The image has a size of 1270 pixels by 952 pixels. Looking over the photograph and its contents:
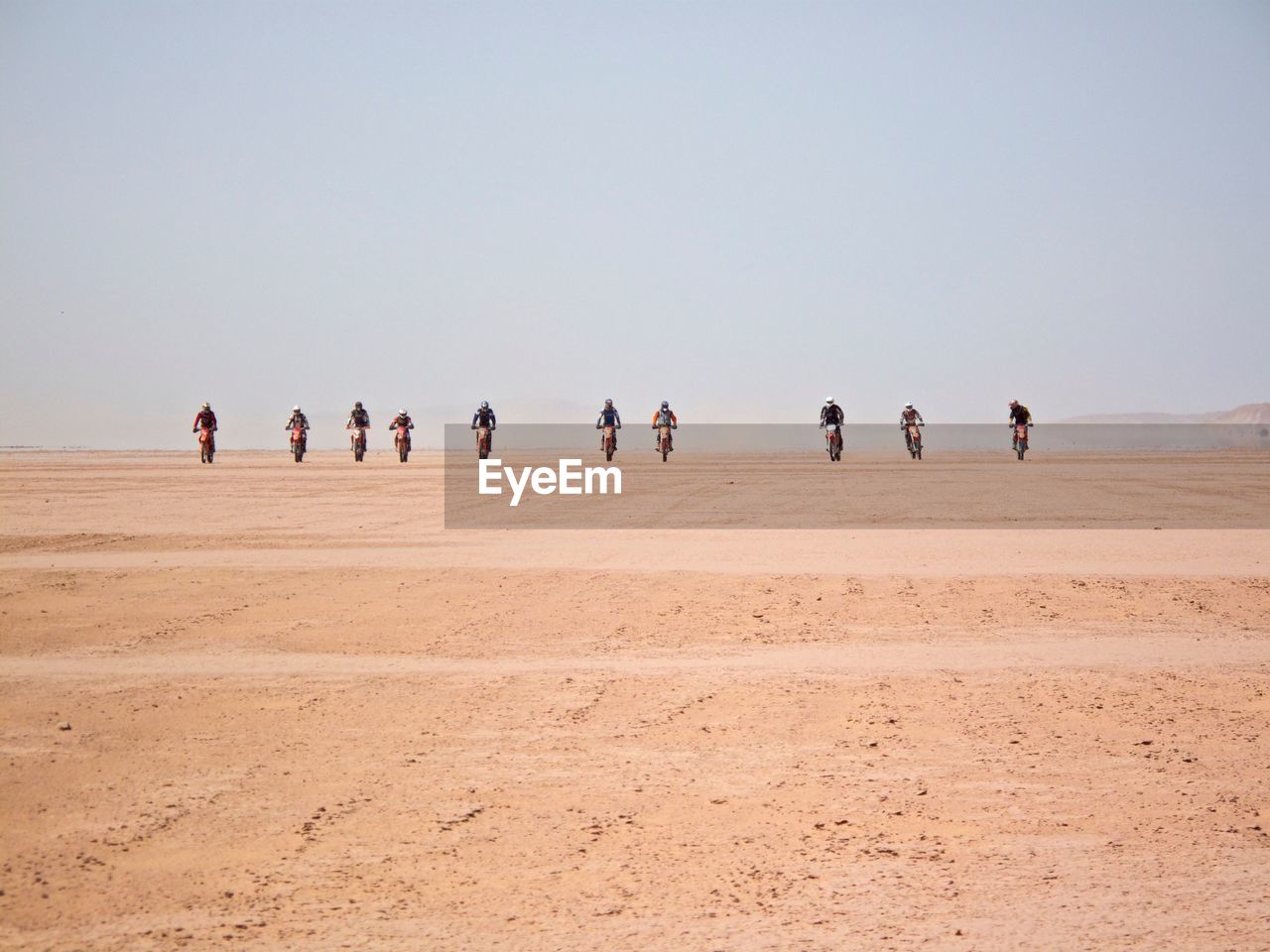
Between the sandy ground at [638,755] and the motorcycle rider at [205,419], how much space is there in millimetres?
33724

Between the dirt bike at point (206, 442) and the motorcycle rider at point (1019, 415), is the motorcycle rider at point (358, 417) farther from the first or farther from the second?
the motorcycle rider at point (1019, 415)

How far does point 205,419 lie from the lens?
160ft

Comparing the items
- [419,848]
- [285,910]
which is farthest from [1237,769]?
[285,910]

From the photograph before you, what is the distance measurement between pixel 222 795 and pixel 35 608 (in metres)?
7.06

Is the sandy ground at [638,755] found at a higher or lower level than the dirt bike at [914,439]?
lower

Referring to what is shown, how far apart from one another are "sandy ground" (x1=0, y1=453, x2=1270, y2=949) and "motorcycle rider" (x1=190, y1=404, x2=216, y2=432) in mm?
33724

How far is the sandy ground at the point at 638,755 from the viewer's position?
17.6 feet

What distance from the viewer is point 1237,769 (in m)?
7.36

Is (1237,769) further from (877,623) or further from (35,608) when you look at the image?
(35,608)

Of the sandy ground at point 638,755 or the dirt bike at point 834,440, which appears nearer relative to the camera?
the sandy ground at point 638,755

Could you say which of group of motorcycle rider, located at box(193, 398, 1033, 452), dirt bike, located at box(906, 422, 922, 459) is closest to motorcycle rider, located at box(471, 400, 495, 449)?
group of motorcycle rider, located at box(193, 398, 1033, 452)

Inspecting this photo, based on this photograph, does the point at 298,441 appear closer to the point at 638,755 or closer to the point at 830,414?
the point at 830,414

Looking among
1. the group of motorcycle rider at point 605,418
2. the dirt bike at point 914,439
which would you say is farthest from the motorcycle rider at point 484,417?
the dirt bike at point 914,439

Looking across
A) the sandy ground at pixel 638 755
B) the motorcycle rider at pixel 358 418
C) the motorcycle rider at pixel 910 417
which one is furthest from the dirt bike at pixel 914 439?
the sandy ground at pixel 638 755
